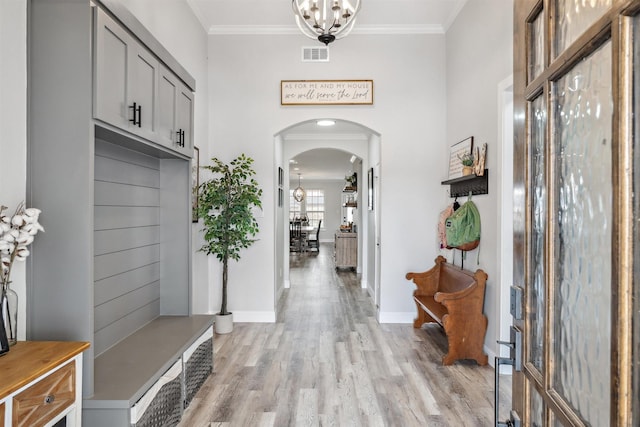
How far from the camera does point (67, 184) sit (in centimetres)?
178

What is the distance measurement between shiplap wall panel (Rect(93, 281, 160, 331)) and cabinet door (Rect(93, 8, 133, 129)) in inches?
44.2

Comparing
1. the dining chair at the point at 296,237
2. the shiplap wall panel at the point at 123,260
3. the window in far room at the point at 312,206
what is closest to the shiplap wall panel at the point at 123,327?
the shiplap wall panel at the point at 123,260

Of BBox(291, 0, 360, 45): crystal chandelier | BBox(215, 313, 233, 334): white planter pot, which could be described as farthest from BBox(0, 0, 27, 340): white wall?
BBox(215, 313, 233, 334): white planter pot

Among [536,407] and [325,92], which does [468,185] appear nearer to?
[325,92]

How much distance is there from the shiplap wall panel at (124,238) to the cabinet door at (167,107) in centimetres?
64

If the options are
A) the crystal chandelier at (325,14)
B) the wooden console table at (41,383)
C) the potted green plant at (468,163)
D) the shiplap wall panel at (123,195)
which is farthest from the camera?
the potted green plant at (468,163)

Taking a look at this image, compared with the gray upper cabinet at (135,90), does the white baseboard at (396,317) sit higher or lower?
lower

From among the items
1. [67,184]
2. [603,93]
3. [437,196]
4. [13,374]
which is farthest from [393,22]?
[13,374]

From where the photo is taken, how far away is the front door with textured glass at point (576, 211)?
0.64 metres

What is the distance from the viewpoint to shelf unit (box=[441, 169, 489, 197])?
3.47 metres

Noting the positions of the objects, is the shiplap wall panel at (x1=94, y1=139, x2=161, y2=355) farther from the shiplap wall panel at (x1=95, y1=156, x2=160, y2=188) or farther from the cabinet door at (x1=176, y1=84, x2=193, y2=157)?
the cabinet door at (x1=176, y1=84, x2=193, y2=157)

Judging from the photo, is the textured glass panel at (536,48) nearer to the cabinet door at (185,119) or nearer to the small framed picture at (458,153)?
the cabinet door at (185,119)

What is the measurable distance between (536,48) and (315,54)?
384cm

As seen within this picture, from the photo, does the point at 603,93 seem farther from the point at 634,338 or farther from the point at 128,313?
the point at 128,313
